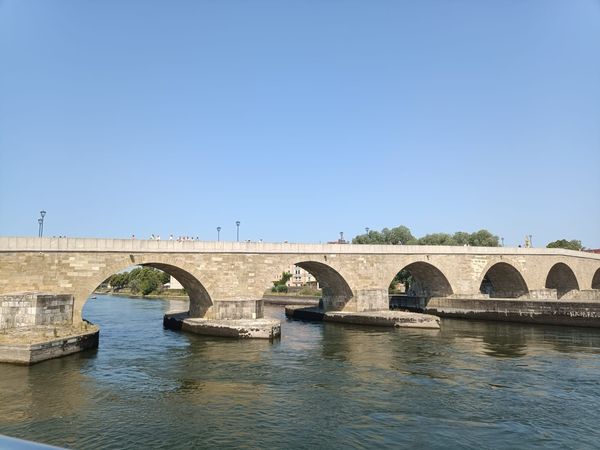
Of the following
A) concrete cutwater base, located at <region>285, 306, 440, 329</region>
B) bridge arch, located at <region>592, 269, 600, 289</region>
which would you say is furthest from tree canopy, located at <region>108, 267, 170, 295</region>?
bridge arch, located at <region>592, 269, 600, 289</region>

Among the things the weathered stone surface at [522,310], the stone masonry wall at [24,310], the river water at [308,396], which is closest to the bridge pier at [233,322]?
the river water at [308,396]

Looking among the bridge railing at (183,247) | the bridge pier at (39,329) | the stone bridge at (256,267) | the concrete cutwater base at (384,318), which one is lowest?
the concrete cutwater base at (384,318)

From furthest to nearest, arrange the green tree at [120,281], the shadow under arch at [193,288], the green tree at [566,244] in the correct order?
the green tree at [120,281], the green tree at [566,244], the shadow under arch at [193,288]

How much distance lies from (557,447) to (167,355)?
48.4ft

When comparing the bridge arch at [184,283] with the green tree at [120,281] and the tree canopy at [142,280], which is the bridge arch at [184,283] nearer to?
the tree canopy at [142,280]

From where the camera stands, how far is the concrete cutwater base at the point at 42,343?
627 inches

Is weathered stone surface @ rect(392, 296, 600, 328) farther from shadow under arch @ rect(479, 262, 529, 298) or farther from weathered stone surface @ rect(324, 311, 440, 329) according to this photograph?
shadow under arch @ rect(479, 262, 529, 298)

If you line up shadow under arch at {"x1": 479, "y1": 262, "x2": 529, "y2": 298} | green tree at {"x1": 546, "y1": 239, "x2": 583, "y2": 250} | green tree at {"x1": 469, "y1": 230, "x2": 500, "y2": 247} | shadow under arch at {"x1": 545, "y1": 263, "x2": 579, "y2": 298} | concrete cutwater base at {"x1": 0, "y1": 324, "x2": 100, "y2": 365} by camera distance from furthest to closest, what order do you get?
green tree at {"x1": 546, "y1": 239, "x2": 583, "y2": 250}, green tree at {"x1": 469, "y1": 230, "x2": 500, "y2": 247}, shadow under arch at {"x1": 545, "y1": 263, "x2": 579, "y2": 298}, shadow under arch at {"x1": 479, "y1": 262, "x2": 529, "y2": 298}, concrete cutwater base at {"x1": 0, "y1": 324, "x2": 100, "y2": 365}

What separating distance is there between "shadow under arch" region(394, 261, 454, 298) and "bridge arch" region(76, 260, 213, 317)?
1772 cm

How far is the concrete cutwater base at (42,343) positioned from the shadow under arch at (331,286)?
14.5m

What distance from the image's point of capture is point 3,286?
19.5m

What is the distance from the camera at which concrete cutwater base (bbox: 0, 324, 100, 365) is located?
52.2 feet

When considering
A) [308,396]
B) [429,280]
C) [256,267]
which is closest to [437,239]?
[429,280]

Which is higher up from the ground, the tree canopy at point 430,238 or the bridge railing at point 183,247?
the tree canopy at point 430,238
